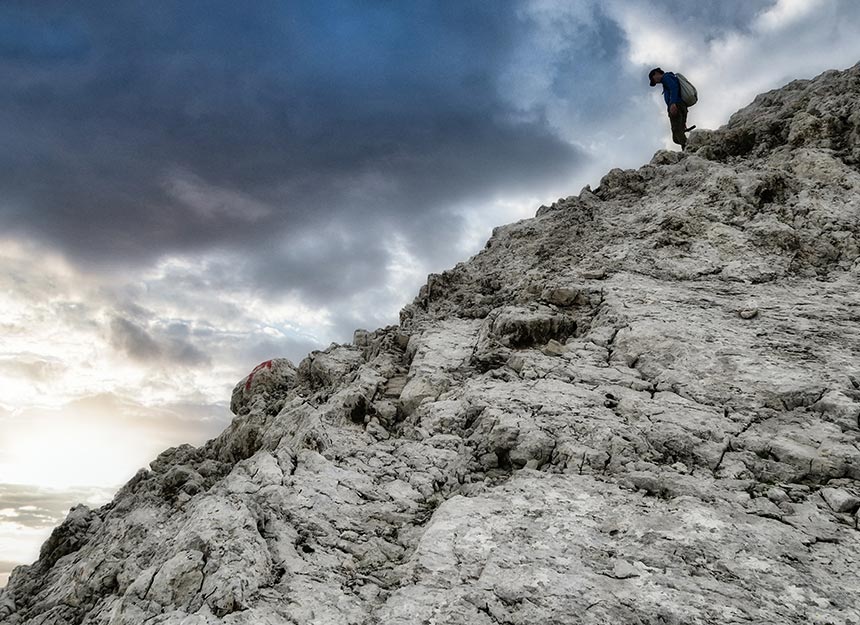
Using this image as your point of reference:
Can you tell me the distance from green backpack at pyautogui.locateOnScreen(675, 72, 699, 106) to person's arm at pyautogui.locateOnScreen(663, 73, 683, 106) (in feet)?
0.45

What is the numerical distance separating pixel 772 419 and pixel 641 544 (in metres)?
4.49

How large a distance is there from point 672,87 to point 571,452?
905 inches

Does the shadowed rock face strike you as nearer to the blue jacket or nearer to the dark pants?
the dark pants

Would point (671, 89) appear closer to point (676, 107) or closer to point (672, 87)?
point (672, 87)

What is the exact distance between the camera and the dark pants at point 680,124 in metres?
26.0

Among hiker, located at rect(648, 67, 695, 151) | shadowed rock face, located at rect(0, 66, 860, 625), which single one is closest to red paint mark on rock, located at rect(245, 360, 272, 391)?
shadowed rock face, located at rect(0, 66, 860, 625)

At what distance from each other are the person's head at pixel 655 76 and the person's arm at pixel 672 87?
0.96 feet

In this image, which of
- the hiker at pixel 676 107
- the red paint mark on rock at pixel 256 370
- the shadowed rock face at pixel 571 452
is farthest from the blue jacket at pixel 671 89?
the red paint mark on rock at pixel 256 370

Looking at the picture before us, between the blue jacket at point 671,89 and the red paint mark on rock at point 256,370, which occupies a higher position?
the blue jacket at point 671,89

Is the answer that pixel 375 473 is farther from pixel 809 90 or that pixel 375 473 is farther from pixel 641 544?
pixel 809 90

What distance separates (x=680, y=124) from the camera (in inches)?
1029

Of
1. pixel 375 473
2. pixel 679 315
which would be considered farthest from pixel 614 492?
pixel 679 315

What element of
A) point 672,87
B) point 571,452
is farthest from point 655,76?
point 571,452

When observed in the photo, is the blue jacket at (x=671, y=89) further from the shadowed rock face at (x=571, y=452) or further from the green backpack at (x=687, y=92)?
the shadowed rock face at (x=571, y=452)
